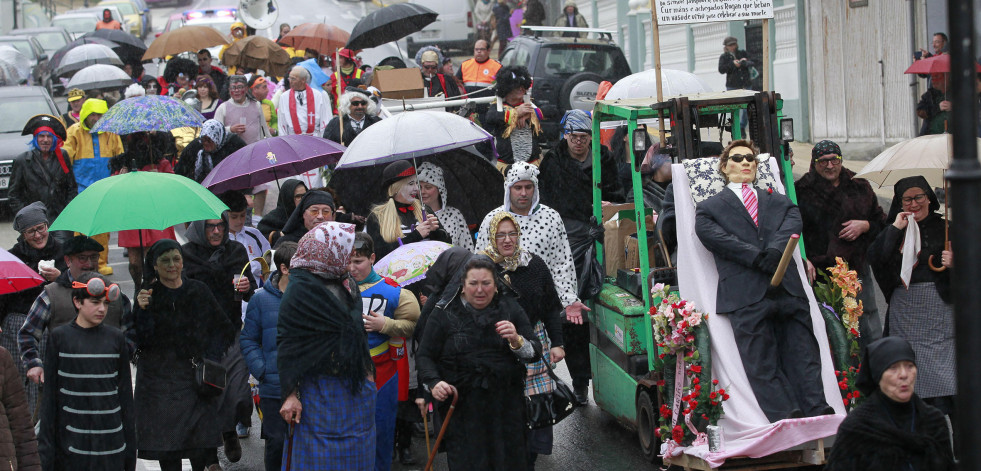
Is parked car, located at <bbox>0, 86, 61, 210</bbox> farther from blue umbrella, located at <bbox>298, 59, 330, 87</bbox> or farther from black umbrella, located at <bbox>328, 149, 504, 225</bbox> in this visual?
black umbrella, located at <bbox>328, 149, 504, 225</bbox>

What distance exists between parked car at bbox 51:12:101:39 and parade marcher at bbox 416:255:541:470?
3162 cm

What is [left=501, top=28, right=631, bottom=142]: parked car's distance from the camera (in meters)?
18.1

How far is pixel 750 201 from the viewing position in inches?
291

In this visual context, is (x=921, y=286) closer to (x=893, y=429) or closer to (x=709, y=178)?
(x=709, y=178)

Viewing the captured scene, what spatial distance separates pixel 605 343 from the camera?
857cm

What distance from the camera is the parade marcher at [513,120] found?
1166 cm

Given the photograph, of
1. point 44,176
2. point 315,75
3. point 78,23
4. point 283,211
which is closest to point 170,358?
point 283,211

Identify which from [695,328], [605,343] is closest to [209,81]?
[605,343]

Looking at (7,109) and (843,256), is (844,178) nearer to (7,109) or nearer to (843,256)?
(843,256)

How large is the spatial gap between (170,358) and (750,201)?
11.9 ft

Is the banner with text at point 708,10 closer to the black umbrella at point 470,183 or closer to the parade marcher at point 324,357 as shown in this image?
the black umbrella at point 470,183

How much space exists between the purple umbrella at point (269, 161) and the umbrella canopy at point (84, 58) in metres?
13.4

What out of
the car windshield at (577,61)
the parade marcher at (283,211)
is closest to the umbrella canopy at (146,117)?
the parade marcher at (283,211)

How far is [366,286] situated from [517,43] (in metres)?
14.3
